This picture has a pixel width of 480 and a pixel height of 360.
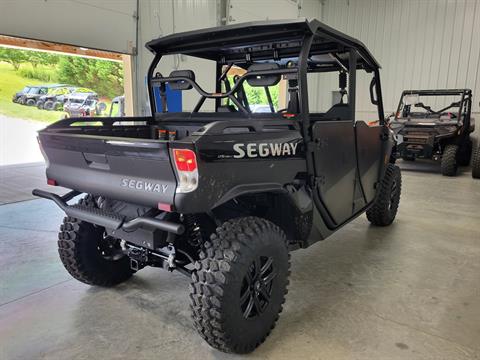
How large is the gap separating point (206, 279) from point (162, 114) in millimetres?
1530

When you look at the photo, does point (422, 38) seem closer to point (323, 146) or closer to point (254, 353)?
point (323, 146)

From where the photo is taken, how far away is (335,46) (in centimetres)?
281

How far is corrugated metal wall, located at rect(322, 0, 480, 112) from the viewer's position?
9.40m

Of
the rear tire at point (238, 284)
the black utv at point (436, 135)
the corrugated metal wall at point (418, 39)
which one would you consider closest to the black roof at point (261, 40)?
the rear tire at point (238, 284)

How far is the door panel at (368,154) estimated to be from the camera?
2.92 meters

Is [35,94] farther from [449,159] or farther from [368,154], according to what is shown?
[449,159]

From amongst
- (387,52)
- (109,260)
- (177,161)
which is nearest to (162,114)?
(109,260)

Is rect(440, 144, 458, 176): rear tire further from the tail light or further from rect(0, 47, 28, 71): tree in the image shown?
rect(0, 47, 28, 71): tree

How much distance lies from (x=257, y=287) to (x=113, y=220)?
31.7 inches

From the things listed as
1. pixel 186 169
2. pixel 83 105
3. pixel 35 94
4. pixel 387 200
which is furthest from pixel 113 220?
pixel 35 94

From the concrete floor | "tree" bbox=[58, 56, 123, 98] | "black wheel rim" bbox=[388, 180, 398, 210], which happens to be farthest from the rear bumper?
"tree" bbox=[58, 56, 123, 98]

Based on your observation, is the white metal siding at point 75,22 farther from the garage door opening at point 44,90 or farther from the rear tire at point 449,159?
the rear tire at point 449,159

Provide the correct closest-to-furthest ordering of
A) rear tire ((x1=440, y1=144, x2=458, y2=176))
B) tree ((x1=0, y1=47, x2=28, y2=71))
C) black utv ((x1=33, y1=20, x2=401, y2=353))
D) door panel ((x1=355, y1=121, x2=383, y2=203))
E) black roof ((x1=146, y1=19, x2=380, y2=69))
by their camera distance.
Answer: black utv ((x1=33, y1=20, x2=401, y2=353)), black roof ((x1=146, y1=19, x2=380, y2=69)), door panel ((x1=355, y1=121, x2=383, y2=203)), rear tire ((x1=440, y1=144, x2=458, y2=176)), tree ((x1=0, y1=47, x2=28, y2=71))

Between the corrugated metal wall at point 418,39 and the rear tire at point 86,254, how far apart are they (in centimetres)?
980
